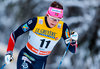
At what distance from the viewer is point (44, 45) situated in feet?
9.23

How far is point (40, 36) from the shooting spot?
278cm

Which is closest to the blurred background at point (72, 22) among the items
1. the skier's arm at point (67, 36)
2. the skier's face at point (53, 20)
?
the skier's arm at point (67, 36)

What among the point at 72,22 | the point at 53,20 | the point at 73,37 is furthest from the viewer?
the point at 72,22

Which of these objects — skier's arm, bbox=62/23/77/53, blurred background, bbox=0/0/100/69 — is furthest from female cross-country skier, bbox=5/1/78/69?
blurred background, bbox=0/0/100/69

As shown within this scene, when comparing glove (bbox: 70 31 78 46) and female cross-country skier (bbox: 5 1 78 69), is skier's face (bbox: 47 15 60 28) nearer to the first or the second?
female cross-country skier (bbox: 5 1 78 69)

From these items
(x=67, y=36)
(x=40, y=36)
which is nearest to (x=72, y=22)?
(x=67, y=36)

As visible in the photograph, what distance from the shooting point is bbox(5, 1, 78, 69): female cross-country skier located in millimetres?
2699

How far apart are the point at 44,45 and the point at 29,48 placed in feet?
0.70

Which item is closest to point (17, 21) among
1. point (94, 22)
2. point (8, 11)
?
point (8, 11)

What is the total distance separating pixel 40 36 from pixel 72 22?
197cm

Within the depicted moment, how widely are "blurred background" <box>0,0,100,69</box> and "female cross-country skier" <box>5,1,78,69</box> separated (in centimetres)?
182

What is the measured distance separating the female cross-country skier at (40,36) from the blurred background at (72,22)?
1825mm

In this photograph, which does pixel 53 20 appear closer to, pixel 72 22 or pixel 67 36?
pixel 67 36

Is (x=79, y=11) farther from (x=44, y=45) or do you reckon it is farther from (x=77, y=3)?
(x=44, y=45)
